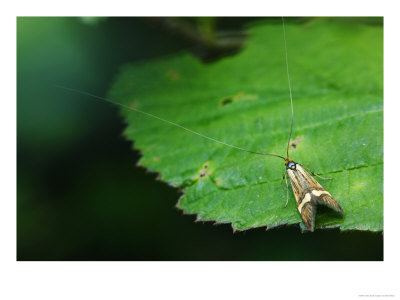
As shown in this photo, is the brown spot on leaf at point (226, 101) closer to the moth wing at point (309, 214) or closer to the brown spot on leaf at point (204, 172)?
the brown spot on leaf at point (204, 172)

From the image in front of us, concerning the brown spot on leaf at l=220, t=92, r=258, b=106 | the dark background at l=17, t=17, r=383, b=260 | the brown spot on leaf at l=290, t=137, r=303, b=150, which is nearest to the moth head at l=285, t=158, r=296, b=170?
the brown spot on leaf at l=290, t=137, r=303, b=150

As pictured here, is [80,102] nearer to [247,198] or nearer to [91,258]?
[91,258]

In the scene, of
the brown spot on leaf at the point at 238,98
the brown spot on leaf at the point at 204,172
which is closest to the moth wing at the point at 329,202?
the brown spot on leaf at the point at 204,172

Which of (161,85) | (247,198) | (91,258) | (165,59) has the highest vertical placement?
(165,59)

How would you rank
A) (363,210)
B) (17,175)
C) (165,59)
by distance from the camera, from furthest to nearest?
(165,59) < (17,175) < (363,210)

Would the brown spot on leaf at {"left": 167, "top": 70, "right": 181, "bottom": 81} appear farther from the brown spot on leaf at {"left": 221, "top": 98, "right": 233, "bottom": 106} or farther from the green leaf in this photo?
the brown spot on leaf at {"left": 221, "top": 98, "right": 233, "bottom": 106}

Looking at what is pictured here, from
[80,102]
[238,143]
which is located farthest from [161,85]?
[238,143]
